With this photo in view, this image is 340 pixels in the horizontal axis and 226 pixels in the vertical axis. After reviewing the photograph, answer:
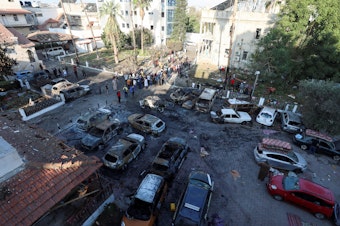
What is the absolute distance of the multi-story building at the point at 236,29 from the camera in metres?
26.6

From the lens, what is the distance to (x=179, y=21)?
45938 mm

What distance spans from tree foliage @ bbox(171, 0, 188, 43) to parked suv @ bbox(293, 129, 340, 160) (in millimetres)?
39462

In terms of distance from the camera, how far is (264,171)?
11578 millimetres

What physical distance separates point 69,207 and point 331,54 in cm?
2701

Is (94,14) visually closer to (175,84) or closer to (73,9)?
(73,9)

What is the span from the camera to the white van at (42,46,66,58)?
37481 millimetres

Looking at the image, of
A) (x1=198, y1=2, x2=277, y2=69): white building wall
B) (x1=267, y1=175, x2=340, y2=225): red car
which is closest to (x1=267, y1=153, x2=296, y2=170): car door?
(x1=267, y1=175, x2=340, y2=225): red car

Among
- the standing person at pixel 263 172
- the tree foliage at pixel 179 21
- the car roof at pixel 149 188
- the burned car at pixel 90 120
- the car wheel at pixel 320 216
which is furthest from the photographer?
the tree foliage at pixel 179 21

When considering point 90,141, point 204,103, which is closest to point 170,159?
point 90,141

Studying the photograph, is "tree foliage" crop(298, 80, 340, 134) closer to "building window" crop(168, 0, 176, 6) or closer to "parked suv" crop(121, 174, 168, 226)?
"parked suv" crop(121, 174, 168, 226)

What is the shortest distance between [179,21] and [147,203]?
151ft

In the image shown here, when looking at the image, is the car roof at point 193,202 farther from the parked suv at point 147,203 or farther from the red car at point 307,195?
the red car at point 307,195

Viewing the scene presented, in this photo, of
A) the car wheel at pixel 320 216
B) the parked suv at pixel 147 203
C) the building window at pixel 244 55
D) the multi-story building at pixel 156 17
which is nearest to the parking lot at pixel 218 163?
the car wheel at pixel 320 216

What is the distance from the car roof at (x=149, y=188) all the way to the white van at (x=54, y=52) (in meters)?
39.1
